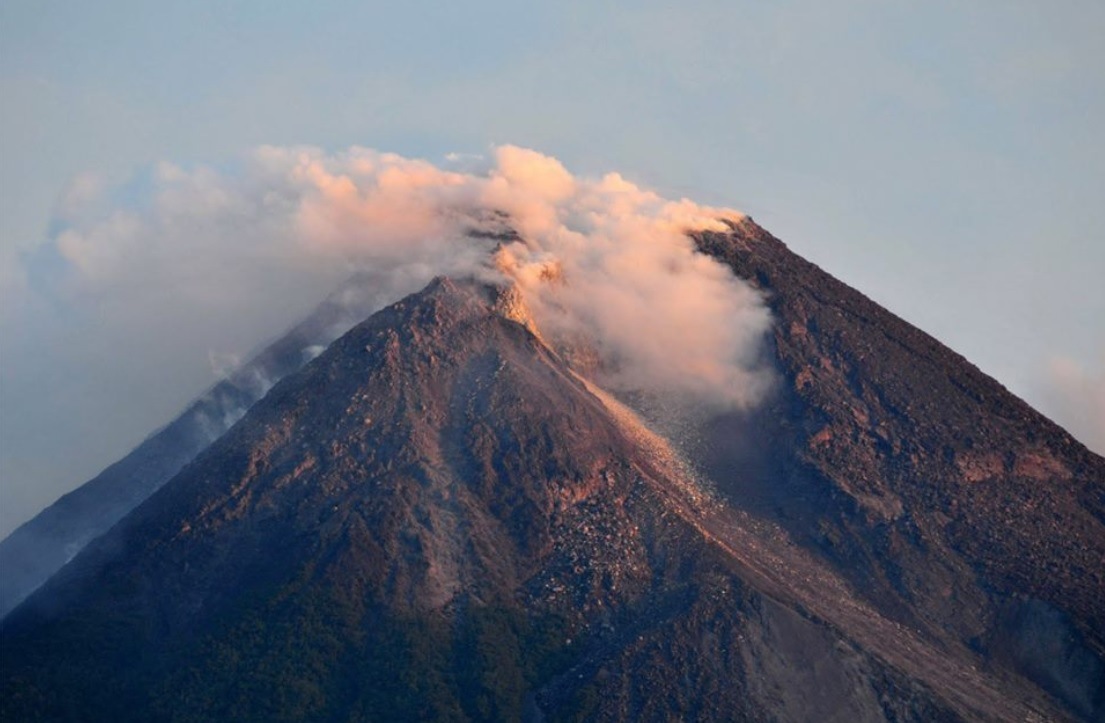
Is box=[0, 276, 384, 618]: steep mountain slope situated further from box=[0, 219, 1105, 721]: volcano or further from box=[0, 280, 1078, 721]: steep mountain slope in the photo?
box=[0, 280, 1078, 721]: steep mountain slope

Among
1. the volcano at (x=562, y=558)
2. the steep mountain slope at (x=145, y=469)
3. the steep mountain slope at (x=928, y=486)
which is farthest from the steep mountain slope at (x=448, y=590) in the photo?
the steep mountain slope at (x=145, y=469)

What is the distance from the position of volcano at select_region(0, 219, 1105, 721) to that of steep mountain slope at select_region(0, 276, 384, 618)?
6.05ft

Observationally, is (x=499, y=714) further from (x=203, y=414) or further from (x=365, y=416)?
(x=203, y=414)

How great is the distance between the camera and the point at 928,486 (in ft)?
576

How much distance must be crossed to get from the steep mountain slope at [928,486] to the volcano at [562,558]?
0.30 metres

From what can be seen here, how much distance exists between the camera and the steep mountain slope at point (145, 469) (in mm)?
175875

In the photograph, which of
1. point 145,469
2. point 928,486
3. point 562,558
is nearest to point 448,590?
point 562,558

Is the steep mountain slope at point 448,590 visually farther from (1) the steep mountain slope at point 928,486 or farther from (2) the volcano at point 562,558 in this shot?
(1) the steep mountain slope at point 928,486

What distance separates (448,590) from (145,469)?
1612 inches

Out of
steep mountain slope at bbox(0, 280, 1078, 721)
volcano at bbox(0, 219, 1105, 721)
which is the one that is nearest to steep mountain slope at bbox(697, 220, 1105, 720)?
volcano at bbox(0, 219, 1105, 721)

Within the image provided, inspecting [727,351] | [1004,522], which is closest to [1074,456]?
[1004,522]

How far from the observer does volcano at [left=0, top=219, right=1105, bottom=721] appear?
478 feet

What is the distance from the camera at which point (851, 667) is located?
484ft

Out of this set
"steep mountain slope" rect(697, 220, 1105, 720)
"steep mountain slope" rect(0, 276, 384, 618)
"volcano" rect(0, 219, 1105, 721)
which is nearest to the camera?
"volcano" rect(0, 219, 1105, 721)
